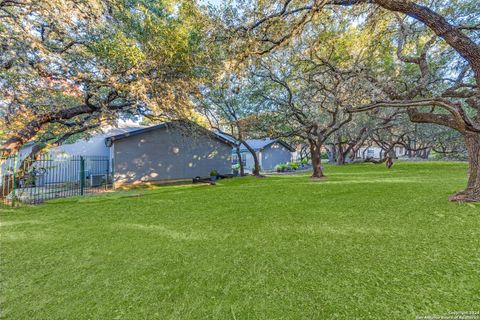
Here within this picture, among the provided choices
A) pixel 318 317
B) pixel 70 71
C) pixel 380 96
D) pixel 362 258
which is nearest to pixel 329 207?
pixel 362 258

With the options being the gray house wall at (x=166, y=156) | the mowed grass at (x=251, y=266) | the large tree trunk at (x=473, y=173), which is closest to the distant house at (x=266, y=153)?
the gray house wall at (x=166, y=156)

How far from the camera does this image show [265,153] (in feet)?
Result: 83.5

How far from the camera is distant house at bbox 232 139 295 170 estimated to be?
24.8m

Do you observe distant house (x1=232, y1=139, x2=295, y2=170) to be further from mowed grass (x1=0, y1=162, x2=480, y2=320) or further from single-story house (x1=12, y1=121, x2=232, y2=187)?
mowed grass (x1=0, y1=162, x2=480, y2=320)

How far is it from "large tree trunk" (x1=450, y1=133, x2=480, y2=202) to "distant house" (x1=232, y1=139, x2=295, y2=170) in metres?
19.0

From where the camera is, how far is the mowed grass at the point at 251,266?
2020 millimetres

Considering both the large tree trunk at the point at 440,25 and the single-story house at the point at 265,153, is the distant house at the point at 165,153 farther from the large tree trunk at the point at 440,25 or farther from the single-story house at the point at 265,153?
the large tree trunk at the point at 440,25

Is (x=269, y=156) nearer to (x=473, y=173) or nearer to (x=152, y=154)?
(x=152, y=154)

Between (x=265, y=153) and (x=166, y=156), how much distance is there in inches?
523

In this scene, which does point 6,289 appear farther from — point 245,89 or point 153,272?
point 245,89

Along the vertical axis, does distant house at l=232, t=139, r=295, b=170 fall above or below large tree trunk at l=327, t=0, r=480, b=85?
below

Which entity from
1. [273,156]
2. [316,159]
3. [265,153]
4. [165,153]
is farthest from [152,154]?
[273,156]

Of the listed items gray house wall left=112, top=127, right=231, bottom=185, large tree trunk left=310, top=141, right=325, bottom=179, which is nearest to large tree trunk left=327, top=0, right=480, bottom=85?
large tree trunk left=310, top=141, right=325, bottom=179

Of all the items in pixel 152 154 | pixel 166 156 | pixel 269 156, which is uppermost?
pixel 269 156
